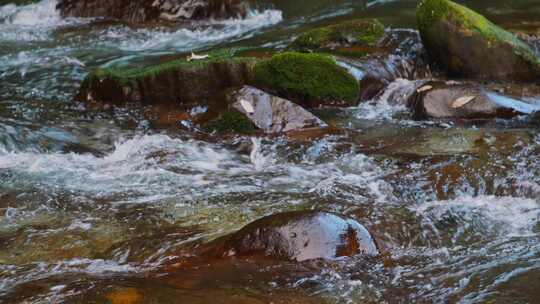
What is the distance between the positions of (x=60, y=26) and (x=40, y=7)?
1.61m

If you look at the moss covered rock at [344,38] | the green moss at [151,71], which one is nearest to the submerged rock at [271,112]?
the green moss at [151,71]

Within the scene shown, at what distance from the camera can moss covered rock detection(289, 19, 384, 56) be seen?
31.7 ft

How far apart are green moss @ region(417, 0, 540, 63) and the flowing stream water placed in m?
0.66

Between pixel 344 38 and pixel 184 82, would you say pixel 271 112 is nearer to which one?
pixel 184 82

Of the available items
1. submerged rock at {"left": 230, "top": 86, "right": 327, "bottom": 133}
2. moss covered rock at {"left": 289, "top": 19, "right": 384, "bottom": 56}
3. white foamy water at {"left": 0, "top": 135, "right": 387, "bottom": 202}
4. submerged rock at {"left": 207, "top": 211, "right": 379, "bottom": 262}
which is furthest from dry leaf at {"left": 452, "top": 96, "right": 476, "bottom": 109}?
submerged rock at {"left": 207, "top": 211, "right": 379, "bottom": 262}

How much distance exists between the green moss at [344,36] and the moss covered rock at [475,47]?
0.92 metres

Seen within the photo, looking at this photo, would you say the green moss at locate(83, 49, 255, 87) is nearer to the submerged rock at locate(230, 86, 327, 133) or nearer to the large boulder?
the submerged rock at locate(230, 86, 327, 133)

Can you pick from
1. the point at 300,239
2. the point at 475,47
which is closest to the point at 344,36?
the point at 475,47

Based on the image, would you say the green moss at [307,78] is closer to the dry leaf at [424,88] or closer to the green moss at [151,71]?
the green moss at [151,71]

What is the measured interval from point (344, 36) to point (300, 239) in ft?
20.3

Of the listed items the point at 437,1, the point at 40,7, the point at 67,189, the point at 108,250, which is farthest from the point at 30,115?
the point at 40,7

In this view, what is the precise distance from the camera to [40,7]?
1548cm

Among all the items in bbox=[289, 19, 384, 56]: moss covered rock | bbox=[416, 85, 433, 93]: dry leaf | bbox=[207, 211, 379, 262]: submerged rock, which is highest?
bbox=[289, 19, 384, 56]: moss covered rock

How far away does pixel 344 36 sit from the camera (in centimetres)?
980
